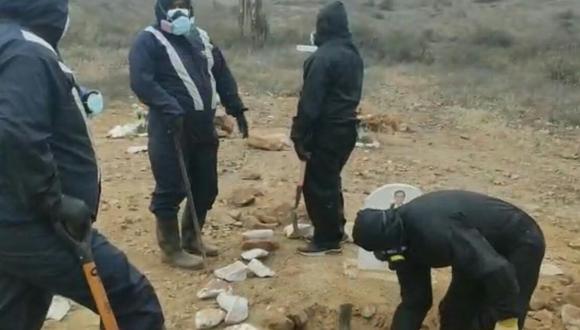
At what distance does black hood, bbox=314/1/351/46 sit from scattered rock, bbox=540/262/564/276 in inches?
76.9

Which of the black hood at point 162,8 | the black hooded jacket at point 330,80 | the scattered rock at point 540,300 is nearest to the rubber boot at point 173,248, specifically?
the black hooded jacket at point 330,80

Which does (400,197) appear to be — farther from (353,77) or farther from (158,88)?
(158,88)

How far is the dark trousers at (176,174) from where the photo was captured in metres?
6.11

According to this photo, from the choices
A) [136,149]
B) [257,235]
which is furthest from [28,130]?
[136,149]

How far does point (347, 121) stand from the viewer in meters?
6.48

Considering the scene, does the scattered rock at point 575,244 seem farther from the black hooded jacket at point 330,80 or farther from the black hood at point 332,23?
the black hood at point 332,23

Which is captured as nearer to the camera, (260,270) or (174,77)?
(174,77)

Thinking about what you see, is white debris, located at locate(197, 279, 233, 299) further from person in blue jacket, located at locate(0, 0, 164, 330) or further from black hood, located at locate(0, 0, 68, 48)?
black hood, located at locate(0, 0, 68, 48)

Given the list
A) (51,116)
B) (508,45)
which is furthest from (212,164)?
(508,45)

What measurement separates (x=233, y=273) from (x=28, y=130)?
8.84ft

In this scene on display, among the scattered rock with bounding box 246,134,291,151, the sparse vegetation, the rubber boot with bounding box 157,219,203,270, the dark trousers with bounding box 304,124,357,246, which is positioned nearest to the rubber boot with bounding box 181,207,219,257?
the rubber boot with bounding box 157,219,203,270

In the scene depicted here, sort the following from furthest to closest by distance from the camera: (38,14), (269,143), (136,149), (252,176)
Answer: (269,143) → (136,149) → (252,176) → (38,14)

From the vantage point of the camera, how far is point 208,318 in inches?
217

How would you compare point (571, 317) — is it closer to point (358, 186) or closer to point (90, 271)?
point (90, 271)
